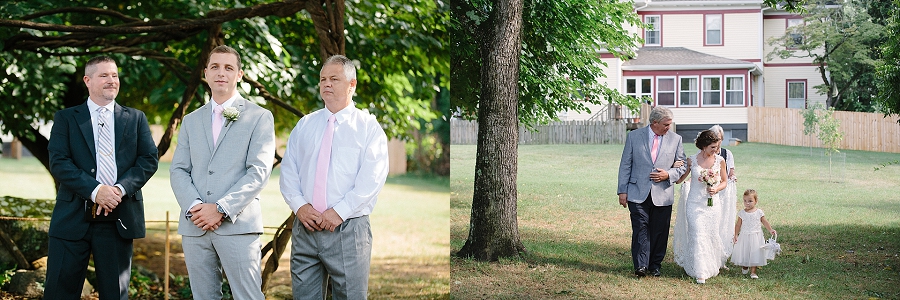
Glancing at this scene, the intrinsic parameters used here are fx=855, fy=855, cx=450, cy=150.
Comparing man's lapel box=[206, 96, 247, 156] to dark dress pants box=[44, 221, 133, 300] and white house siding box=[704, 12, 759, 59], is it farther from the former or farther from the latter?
white house siding box=[704, 12, 759, 59]

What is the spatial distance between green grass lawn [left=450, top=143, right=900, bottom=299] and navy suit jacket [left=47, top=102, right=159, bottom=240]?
2.26 meters

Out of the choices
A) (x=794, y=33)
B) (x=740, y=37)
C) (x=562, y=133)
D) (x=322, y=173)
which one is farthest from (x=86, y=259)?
(x=794, y=33)

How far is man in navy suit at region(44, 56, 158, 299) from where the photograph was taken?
395 cm

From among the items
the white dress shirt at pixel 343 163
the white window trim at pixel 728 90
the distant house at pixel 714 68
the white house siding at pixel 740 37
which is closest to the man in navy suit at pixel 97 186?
the white dress shirt at pixel 343 163

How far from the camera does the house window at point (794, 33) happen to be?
498 cm

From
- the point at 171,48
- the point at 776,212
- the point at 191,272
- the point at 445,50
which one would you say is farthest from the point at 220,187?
the point at 171,48

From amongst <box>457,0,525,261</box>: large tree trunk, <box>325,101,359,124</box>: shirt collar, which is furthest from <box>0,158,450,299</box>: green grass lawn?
<box>325,101,359,124</box>: shirt collar

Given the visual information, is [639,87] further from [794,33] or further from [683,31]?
[794,33]

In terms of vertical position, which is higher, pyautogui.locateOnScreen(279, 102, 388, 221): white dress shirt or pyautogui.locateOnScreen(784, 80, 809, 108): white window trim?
pyautogui.locateOnScreen(784, 80, 809, 108): white window trim

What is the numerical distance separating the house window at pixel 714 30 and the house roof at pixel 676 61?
93 mm

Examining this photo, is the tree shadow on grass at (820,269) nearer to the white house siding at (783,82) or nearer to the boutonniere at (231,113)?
the white house siding at (783,82)

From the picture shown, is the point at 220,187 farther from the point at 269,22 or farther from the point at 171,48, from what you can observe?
the point at 171,48

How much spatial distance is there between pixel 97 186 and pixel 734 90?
347cm

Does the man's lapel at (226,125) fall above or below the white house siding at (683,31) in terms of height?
below
